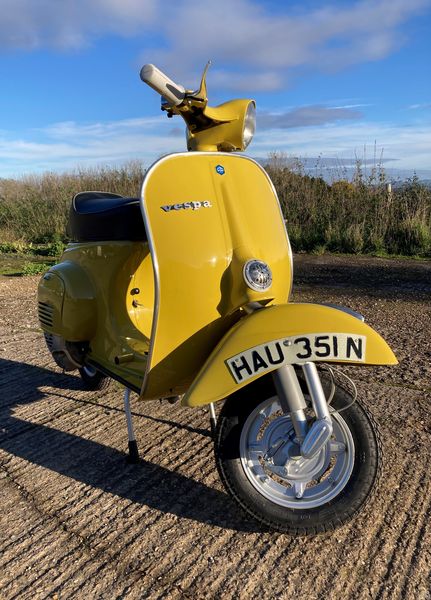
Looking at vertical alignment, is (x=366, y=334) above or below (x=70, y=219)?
below

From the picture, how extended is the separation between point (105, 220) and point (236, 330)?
3.75 feet

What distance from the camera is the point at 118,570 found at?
1.84 meters

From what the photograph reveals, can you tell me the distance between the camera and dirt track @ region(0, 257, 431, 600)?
1.76 meters

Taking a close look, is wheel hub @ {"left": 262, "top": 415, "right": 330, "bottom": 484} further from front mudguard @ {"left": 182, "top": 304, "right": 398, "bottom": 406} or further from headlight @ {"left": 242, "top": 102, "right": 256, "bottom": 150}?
headlight @ {"left": 242, "top": 102, "right": 256, "bottom": 150}

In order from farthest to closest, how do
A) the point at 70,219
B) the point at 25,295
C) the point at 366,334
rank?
1. the point at 25,295
2. the point at 70,219
3. the point at 366,334

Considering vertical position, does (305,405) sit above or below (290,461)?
above

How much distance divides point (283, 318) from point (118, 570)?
1.07m

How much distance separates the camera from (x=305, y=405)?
1854 mm

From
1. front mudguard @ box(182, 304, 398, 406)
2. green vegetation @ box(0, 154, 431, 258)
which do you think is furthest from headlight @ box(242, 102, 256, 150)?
green vegetation @ box(0, 154, 431, 258)

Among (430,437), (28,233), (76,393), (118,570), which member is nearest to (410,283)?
(430,437)

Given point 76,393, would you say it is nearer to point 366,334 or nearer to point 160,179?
point 160,179

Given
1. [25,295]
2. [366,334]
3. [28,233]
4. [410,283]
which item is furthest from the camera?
[28,233]

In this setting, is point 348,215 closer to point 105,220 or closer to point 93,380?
point 93,380

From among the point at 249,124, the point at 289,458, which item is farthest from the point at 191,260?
the point at 289,458
